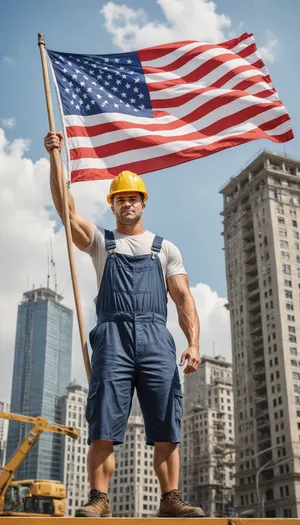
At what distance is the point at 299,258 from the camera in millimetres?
87250

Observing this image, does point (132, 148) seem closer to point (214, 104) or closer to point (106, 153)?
point (106, 153)

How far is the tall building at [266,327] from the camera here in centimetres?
7550

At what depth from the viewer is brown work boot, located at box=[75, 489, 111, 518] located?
145 inches

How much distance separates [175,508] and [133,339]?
4.13 feet

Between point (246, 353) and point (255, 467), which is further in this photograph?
point (246, 353)

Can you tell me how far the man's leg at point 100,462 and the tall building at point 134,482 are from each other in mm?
132666

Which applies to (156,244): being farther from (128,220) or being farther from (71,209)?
(71,209)

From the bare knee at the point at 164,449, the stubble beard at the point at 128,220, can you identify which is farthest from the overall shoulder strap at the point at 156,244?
the bare knee at the point at 164,449

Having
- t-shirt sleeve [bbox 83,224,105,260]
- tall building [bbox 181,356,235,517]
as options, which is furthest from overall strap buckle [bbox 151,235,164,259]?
tall building [bbox 181,356,235,517]

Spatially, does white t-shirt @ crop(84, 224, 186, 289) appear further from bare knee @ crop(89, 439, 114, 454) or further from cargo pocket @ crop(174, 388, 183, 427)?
bare knee @ crop(89, 439, 114, 454)

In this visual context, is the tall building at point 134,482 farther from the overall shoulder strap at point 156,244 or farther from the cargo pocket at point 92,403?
the cargo pocket at point 92,403

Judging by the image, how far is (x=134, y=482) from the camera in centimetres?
13250

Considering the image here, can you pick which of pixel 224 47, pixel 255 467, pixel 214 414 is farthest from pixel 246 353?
pixel 224 47

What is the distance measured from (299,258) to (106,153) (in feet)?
273
